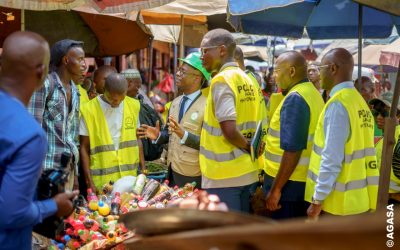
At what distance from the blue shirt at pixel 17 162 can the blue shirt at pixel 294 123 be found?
8.61 ft

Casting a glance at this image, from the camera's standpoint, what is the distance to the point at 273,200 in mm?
5121

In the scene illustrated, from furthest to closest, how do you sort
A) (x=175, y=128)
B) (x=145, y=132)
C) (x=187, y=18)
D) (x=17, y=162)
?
(x=187, y=18)
(x=145, y=132)
(x=175, y=128)
(x=17, y=162)

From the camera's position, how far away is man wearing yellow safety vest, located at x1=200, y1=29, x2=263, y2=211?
481 cm

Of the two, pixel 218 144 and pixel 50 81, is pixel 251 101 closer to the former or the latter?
pixel 218 144

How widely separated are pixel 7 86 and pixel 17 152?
1.24 feet

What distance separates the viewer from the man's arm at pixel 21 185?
2607mm

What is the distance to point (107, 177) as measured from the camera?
5660mm

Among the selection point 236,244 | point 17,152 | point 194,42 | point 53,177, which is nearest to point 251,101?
point 53,177

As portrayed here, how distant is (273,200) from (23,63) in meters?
2.92

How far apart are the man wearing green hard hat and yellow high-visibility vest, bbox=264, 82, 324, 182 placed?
721 mm

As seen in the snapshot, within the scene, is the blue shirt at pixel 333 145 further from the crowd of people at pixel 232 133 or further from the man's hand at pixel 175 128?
the man's hand at pixel 175 128

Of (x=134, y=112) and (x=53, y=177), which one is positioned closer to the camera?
(x=53, y=177)

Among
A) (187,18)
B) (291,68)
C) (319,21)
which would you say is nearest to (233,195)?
(291,68)

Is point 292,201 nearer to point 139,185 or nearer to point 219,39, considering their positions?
point 139,185
